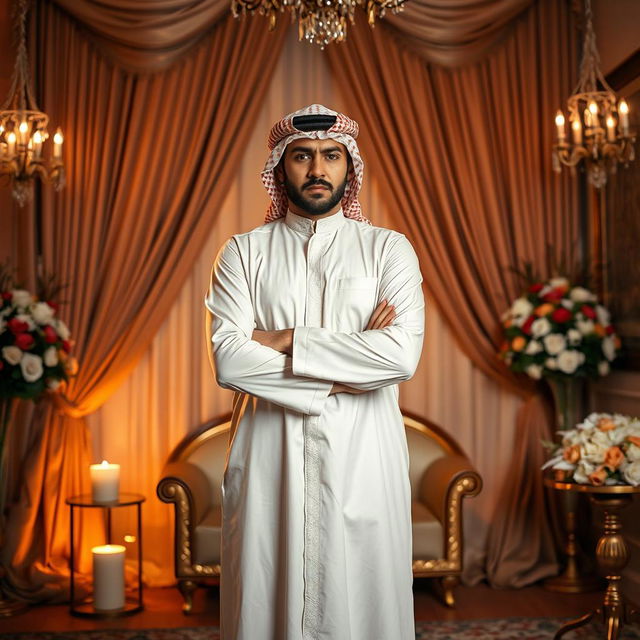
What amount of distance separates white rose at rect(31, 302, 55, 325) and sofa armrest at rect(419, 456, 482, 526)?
2.05 meters

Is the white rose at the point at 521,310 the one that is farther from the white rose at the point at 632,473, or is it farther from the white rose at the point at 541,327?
the white rose at the point at 632,473

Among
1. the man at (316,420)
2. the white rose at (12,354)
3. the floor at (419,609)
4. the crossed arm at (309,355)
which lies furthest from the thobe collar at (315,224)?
the floor at (419,609)

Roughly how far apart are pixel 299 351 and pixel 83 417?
8.85ft

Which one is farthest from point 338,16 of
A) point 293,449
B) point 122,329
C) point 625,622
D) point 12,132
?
point 625,622

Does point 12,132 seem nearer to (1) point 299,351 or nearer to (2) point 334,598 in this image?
(1) point 299,351

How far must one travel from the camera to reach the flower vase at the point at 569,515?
4.50m

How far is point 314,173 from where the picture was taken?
2514 mm

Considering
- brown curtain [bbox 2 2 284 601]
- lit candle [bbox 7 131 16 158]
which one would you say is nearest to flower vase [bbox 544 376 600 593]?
brown curtain [bbox 2 2 284 601]

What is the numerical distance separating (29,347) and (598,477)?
102 inches

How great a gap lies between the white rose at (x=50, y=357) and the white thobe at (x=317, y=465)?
1.94m

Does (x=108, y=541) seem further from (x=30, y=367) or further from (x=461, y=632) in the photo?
(x=461, y=632)

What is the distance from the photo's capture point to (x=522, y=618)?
4004 mm

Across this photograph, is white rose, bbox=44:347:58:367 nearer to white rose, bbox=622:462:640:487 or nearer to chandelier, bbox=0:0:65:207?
chandelier, bbox=0:0:65:207

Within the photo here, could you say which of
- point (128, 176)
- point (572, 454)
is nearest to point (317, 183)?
point (572, 454)
